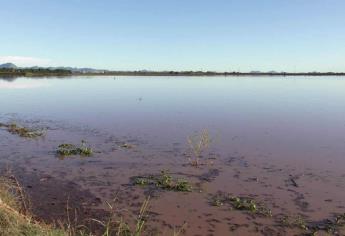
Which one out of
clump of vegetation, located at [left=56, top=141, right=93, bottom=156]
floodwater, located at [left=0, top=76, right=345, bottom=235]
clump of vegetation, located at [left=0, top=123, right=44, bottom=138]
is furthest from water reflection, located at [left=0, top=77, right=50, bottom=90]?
clump of vegetation, located at [left=56, top=141, right=93, bottom=156]

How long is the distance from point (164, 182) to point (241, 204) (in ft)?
10.3

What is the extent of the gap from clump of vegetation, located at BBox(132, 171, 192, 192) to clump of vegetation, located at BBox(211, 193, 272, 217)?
1.24m

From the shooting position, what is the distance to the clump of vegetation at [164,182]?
13.7m

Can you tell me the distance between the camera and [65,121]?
29.5 metres

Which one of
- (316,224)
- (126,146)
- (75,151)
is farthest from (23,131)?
(316,224)

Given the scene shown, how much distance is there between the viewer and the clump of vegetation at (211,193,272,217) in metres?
11.7

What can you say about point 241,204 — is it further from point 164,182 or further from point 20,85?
point 20,85

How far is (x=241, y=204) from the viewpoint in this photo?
12086 millimetres

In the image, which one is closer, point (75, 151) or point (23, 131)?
point (75, 151)

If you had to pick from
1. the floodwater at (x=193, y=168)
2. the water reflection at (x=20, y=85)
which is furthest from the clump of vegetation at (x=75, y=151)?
the water reflection at (x=20, y=85)

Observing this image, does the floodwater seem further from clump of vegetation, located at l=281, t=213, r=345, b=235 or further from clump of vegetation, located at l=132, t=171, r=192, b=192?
clump of vegetation, located at l=132, t=171, r=192, b=192

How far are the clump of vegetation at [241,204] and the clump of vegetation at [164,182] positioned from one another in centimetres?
124

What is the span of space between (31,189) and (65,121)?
650 inches

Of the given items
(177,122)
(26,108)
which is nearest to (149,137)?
(177,122)
